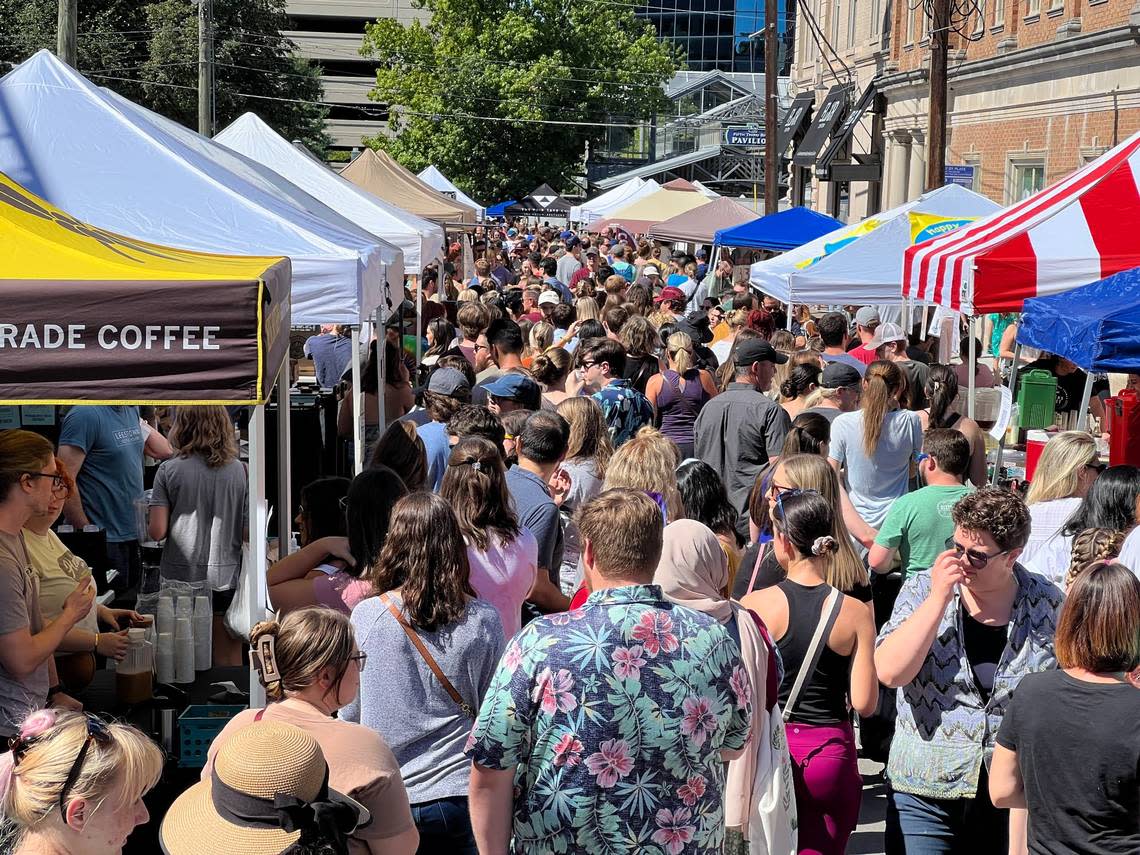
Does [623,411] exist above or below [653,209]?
below

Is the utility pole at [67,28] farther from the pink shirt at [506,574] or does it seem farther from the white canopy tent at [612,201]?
the pink shirt at [506,574]

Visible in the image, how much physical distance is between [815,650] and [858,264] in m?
8.51

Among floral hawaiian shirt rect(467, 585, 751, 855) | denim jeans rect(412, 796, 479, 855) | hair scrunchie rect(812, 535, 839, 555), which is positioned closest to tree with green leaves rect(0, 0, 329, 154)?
hair scrunchie rect(812, 535, 839, 555)

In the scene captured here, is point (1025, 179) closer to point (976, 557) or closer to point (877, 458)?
point (877, 458)

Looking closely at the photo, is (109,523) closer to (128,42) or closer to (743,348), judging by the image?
(743,348)

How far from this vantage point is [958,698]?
417 centimetres

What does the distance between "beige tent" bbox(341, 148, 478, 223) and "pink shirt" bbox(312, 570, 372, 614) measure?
1408 centimetres

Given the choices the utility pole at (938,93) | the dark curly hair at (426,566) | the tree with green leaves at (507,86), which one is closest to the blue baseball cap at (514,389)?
the dark curly hair at (426,566)

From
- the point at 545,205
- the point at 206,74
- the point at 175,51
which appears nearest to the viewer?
the point at 206,74

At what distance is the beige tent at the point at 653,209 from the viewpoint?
2441 centimetres

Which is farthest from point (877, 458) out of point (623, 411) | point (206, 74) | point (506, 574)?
point (206, 74)

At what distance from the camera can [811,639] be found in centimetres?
435

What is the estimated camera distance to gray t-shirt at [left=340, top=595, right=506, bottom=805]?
382 centimetres

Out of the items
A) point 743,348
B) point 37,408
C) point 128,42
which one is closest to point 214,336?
point 37,408
